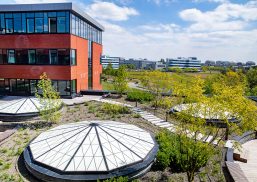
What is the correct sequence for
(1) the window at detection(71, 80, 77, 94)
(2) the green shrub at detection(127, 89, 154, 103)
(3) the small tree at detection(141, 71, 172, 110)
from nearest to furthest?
1. (3) the small tree at detection(141, 71, 172, 110)
2. (2) the green shrub at detection(127, 89, 154, 103)
3. (1) the window at detection(71, 80, 77, 94)

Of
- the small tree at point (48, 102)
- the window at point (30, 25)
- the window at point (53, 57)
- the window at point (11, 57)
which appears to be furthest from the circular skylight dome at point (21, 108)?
the window at point (30, 25)

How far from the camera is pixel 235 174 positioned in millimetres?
10969

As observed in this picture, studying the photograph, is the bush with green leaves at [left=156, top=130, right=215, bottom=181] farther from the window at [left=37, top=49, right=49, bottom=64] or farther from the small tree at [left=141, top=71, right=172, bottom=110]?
the window at [left=37, top=49, right=49, bottom=64]

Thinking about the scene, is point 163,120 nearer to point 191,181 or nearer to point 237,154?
point 237,154

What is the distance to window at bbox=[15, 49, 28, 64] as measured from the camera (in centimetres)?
2809

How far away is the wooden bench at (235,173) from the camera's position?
10.5 m

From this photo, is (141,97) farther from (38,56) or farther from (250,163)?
(250,163)

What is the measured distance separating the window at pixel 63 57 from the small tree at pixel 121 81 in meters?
5.88

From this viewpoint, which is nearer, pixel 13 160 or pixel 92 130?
pixel 13 160

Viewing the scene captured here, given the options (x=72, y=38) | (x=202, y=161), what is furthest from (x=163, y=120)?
(x=72, y=38)

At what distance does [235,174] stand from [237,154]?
9.94 feet

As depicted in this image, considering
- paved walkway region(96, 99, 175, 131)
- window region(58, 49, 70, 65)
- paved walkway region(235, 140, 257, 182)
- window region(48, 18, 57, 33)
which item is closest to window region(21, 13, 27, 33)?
window region(48, 18, 57, 33)

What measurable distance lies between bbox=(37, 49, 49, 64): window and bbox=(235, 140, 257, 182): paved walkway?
21.9 m

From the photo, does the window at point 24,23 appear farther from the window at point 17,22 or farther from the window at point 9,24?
the window at point 9,24
